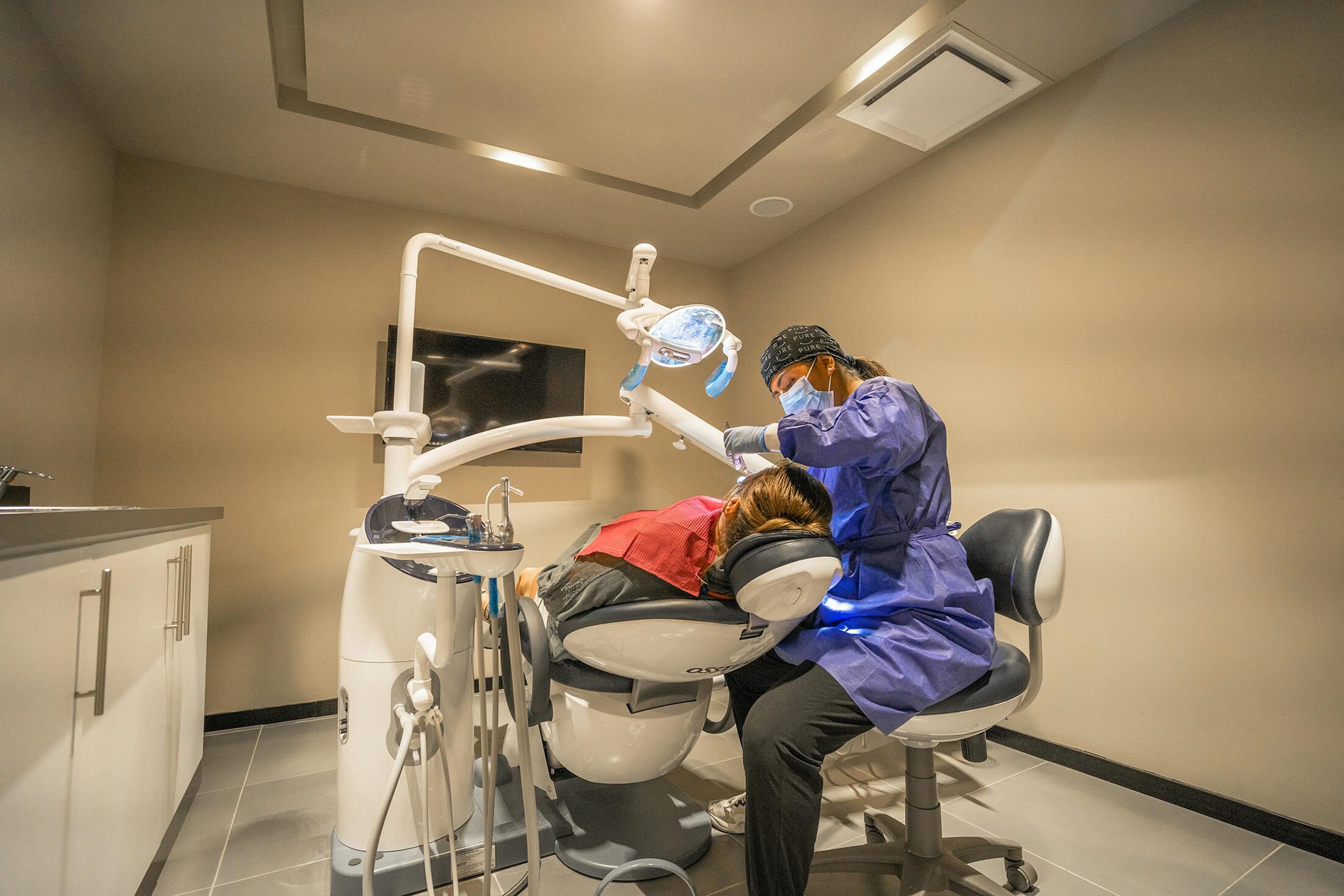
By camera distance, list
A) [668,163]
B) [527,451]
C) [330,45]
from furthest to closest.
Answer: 1. [527,451]
2. [668,163]
3. [330,45]

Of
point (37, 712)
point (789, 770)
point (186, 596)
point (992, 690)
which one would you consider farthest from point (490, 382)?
point (992, 690)

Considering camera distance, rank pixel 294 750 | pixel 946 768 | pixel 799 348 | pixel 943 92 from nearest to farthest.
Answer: pixel 799 348
pixel 946 768
pixel 943 92
pixel 294 750


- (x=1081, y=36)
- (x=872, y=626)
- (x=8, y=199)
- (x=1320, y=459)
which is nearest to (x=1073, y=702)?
(x=1320, y=459)

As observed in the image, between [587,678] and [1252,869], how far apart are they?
1.89 metres

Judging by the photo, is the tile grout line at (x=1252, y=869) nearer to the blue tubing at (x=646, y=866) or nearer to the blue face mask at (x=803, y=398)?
the blue tubing at (x=646, y=866)

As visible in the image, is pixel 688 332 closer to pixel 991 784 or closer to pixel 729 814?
pixel 729 814

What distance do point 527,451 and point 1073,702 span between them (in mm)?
2824

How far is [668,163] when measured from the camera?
2979 mm

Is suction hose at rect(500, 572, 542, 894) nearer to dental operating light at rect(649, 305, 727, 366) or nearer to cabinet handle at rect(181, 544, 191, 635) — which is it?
dental operating light at rect(649, 305, 727, 366)

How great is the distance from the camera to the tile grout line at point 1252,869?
61.0 inches

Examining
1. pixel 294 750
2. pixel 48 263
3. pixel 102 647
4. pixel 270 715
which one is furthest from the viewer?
pixel 270 715

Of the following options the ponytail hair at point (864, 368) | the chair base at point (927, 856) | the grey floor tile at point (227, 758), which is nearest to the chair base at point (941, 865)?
the chair base at point (927, 856)

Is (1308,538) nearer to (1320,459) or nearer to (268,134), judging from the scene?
(1320,459)

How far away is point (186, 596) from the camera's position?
1729mm
